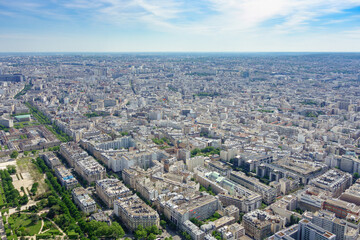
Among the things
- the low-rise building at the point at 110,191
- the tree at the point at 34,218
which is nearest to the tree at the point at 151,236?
the low-rise building at the point at 110,191

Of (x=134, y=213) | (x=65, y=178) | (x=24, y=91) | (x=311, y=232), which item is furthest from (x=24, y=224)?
(x=24, y=91)

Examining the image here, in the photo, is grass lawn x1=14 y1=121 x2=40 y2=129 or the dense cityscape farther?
grass lawn x1=14 y1=121 x2=40 y2=129

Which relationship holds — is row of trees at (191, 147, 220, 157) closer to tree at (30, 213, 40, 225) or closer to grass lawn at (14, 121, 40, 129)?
tree at (30, 213, 40, 225)

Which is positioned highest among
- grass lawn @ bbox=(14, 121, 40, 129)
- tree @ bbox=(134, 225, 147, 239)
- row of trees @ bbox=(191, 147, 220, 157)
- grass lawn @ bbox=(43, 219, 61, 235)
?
grass lawn @ bbox=(14, 121, 40, 129)

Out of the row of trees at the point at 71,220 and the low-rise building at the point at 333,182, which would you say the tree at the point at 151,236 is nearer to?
the row of trees at the point at 71,220

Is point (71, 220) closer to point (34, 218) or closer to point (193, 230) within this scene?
point (34, 218)

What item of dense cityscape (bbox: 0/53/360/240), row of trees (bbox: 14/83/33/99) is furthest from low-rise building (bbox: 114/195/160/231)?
row of trees (bbox: 14/83/33/99)
